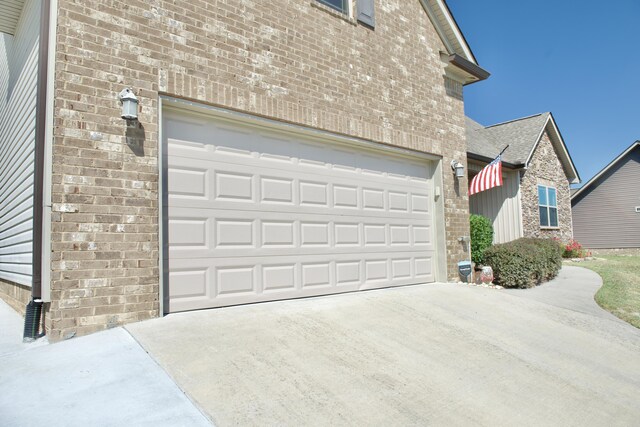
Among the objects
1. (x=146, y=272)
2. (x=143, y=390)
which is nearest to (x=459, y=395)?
(x=143, y=390)

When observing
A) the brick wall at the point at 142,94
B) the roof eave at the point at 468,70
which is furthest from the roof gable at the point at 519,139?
the brick wall at the point at 142,94

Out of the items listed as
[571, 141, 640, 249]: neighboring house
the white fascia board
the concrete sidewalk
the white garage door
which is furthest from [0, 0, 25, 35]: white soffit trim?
[571, 141, 640, 249]: neighboring house

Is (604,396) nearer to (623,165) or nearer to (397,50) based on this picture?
(397,50)

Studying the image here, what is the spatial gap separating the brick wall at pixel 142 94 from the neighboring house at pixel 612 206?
73.8 feet

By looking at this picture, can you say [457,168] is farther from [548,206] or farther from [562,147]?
[562,147]

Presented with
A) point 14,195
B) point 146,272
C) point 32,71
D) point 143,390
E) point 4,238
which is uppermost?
point 32,71

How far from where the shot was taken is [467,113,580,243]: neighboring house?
16.7 meters

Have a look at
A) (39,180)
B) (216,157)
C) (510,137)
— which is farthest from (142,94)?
(510,137)

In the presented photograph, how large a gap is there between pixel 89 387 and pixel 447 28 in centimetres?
987

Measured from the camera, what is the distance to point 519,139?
18.4 m

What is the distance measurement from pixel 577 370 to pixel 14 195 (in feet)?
26.7

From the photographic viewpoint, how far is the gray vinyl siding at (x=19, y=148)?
5.82m

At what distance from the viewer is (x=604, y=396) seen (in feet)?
16.4

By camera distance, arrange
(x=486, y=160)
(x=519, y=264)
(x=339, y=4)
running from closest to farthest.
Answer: (x=339, y=4), (x=519, y=264), (x=486, y=160)
